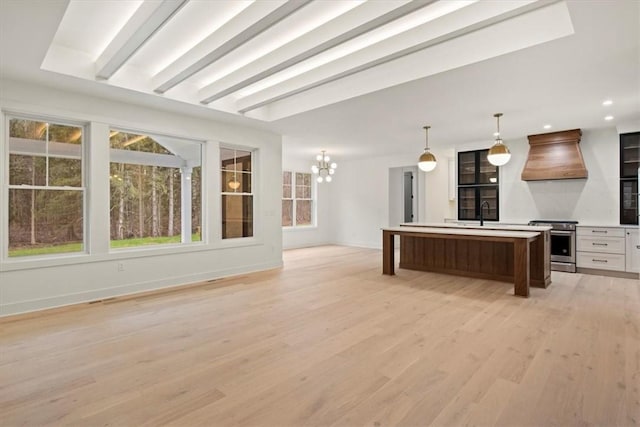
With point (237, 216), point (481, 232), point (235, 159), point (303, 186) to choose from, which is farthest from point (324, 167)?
point (481, 232)

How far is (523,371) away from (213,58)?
12.3ft

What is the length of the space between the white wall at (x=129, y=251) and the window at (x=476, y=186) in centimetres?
394

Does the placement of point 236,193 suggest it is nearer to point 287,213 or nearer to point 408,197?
point 287,213

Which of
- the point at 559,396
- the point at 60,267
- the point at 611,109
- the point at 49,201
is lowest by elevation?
the point at 559,396

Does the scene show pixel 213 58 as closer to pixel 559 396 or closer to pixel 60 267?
pixel 60 267

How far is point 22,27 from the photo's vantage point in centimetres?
265

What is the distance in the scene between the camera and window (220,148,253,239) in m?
5.82

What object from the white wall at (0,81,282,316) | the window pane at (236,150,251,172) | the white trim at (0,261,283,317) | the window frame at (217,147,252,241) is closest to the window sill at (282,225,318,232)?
the white wall at (0,81,282,316)

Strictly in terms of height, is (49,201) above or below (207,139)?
below

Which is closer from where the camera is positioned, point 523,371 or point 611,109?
point 523,371

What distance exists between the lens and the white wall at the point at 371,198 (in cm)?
880

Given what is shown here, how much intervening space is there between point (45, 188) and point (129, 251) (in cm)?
119

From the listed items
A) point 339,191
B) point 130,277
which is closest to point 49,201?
point 130,277

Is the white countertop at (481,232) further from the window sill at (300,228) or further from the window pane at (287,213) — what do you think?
the window pane at (287,213)
